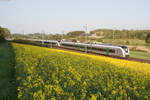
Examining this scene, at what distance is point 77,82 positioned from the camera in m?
4.95

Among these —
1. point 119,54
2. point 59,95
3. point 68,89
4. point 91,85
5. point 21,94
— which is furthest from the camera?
point 119,54

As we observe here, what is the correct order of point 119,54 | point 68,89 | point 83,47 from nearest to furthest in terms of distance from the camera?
point 68,89
point 119,54
point 83,47

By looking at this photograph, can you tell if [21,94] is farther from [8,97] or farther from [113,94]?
[8,97]

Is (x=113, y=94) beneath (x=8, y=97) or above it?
above

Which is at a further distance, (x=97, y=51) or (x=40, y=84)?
(x=97, y=51)

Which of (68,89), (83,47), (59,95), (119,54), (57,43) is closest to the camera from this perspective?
(59,95)

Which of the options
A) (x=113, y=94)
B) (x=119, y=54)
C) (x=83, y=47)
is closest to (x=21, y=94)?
(x=113, y=94)

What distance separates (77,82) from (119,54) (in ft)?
76.3

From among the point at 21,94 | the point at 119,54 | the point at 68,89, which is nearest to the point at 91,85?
the point at 68,89

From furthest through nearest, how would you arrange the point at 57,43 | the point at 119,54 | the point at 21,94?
1. the point at 57,43
2. the point at 119,54
3. the point at 21,94

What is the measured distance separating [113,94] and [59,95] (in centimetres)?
155

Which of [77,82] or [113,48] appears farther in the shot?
[113,48]

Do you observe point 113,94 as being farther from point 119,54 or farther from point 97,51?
point 97,51

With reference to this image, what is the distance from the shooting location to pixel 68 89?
175 inches
